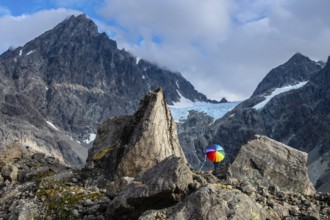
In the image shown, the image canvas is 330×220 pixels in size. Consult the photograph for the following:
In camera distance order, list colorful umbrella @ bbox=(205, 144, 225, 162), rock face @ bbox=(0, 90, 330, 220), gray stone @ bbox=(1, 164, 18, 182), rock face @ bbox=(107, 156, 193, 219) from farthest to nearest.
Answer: colorful umbrella @ bbox=(205, 144, 225, 162)
gray stone @ bbox=(1, 164, 18, 182)
rock face @ bbox=(107, 156, 193, 219)
rock face @ bbox=(0, 90, 330, 220)

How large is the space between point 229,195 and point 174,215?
1.69 metres

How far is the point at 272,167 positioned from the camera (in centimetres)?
2703

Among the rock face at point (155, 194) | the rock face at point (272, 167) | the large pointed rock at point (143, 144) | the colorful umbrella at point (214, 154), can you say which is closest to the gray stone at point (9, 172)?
the large pointed rock at point (143, 144)

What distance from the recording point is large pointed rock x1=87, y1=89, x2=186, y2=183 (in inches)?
927

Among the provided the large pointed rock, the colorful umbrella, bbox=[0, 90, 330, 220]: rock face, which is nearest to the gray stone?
bbox=[0, 90, 330, 220]: rock face

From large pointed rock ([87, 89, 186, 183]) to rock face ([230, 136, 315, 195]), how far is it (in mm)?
3554

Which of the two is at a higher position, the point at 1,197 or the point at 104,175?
the point at 104,175

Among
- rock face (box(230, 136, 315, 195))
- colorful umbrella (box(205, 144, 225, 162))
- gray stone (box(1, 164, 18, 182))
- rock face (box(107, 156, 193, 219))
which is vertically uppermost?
colorful umbrella (box(205, 144, 225, 162))

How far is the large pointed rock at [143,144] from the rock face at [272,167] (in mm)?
3554

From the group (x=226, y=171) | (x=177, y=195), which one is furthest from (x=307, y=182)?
(x=177, y=195)

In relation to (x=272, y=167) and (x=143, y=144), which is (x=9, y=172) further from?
Answer: (x=272, y=167)

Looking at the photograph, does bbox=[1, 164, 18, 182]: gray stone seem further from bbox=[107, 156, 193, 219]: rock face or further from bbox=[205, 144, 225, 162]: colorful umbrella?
bbox=[205, 144, 225, 162]: colorful umbrella

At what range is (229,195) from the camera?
47.2ft

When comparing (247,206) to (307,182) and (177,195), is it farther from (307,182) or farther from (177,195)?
(307,182)
